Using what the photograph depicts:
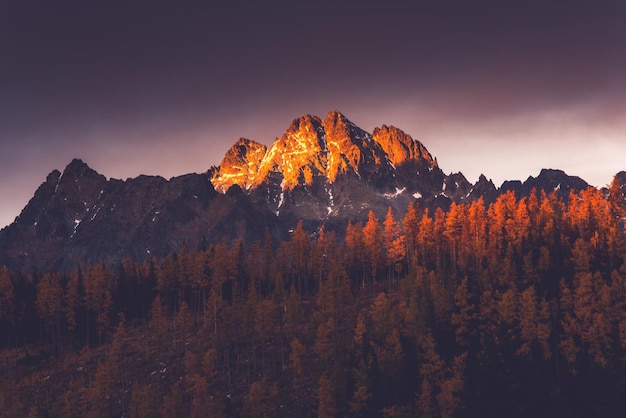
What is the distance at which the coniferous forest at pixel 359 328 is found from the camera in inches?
2992

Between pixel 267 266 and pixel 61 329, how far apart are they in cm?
4430

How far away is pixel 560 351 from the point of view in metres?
83.8

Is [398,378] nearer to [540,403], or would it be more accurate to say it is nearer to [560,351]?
[540,403]

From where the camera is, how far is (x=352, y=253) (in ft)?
433

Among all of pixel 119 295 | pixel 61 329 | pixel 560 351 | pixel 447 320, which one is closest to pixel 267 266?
pixel 119 295

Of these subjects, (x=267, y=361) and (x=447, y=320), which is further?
(x=267, y=361)

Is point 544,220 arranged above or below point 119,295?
above

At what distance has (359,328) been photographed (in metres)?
87.6

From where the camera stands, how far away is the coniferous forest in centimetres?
7600

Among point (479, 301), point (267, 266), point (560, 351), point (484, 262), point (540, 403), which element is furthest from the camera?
point (267, 266)

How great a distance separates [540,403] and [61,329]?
94.0 metres

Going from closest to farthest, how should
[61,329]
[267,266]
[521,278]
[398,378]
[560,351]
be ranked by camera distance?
[398,378] < [560,351] < [521,278] < [61,329] < [267,266]

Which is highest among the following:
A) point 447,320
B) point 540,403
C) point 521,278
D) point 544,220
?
point 544,220

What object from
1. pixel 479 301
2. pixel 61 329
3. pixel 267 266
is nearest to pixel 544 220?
pixel 479 301
